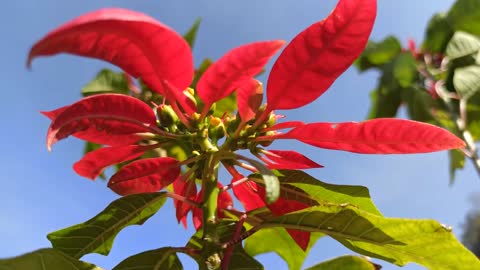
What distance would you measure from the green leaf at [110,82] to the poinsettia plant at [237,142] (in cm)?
135

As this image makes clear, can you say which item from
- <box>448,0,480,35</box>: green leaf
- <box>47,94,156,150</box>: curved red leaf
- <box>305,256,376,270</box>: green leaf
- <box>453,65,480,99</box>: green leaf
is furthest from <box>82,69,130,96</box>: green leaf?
<box>448,0,480,35</box>: green leaf

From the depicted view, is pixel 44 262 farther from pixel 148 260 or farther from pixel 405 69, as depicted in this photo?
pixel 405 69

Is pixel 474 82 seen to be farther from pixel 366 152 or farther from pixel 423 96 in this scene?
pixel 366 152

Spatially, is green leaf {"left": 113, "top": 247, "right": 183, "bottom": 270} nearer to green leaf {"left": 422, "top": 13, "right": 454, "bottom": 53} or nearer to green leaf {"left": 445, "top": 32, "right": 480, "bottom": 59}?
green leaf {"left": 445, "top": 32, "right": 480, "bottom": 59}

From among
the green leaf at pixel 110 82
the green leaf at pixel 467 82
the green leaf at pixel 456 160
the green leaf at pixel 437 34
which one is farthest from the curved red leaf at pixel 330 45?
the green leaf at pixel 437 34

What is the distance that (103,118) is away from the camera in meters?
0.64

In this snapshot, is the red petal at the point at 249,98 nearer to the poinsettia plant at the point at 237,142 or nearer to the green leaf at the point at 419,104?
the poinsettia plant at the point at 237,142

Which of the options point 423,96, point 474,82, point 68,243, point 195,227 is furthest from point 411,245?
point 423,96

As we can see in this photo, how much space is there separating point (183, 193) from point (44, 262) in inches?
9.2

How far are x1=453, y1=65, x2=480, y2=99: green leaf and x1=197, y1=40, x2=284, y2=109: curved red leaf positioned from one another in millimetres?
3385

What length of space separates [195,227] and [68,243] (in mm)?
199

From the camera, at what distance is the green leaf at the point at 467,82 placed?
3.62 m

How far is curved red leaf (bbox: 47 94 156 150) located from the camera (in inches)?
22.7

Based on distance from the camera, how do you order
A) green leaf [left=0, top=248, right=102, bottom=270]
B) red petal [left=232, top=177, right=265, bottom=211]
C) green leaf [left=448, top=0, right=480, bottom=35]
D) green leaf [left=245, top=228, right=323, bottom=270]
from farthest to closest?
1. green leaf [left=448, top=0, right=480, bottom=35]
2. green leaf [left=245, top=228, right=323, bottom=270]
3. red petal [left=232, top=177, right=265, bottom=211]
4. green leaf [left=0, top=248, right=102, bottom=270]
